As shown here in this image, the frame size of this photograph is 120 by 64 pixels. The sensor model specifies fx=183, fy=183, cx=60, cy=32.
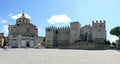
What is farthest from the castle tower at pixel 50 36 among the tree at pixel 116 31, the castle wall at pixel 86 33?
the tree at pixel 116 31

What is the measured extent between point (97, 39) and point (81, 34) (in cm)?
798

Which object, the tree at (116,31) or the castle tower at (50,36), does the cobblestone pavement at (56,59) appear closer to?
the tree at (116,31)

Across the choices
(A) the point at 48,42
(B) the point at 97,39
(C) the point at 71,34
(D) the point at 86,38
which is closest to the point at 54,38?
(A) the point at 48,42

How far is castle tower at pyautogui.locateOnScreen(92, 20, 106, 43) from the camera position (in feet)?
208

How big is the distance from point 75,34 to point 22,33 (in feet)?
67.4

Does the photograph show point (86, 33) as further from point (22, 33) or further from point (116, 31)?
point (22, 33)

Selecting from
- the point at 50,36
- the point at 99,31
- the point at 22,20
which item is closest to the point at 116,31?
the point at 99,31

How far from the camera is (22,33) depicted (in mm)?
71188

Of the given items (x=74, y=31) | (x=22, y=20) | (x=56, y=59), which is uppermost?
(x=22, y=20)

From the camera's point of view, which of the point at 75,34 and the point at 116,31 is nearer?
the point at 116,31

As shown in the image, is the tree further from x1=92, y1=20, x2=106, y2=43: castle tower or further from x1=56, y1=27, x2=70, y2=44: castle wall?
x1=56, y1=27, x2=70, y2=44: castle wall

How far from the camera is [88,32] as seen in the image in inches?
2699

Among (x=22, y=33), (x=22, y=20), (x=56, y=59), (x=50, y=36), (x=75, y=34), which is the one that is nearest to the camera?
(x=56, y=59)

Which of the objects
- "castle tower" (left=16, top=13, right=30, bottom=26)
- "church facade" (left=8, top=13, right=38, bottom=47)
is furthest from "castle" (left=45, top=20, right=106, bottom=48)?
"castle tower" (left=16, top=13, right=30, bottom=26)
